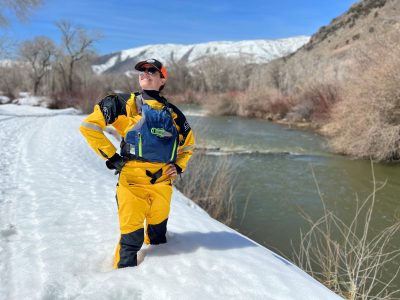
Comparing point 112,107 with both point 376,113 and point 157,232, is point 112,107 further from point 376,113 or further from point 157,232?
point 376,113

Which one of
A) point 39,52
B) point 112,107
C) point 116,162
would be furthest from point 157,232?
point 39,52

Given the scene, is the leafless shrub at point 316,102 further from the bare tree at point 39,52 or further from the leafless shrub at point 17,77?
the leafless shrub at point 17,77

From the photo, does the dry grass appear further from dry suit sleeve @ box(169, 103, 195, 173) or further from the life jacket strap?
the life jacket strap

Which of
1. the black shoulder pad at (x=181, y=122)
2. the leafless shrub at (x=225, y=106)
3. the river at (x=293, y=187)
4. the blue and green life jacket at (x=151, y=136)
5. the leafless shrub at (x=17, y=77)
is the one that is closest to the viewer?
the blue and green life jacket at (x=151, y=136)

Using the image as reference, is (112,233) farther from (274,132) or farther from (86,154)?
(274,132)

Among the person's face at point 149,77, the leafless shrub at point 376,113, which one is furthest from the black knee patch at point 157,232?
the leafless shrub at point 376,113

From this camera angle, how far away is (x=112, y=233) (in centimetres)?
355

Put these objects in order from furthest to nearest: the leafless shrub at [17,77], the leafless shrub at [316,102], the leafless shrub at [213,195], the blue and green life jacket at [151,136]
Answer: the leafless shrub at [17,77] → the leafless shrub at [316,102] → the leafless shrub at [213,195] → the blue and green life jacket at [151,136]

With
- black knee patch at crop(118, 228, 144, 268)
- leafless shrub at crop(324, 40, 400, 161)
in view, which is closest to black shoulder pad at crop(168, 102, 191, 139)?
black knee patch at crop(118, 228, 144, 268)

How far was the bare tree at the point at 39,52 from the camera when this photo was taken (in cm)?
4616

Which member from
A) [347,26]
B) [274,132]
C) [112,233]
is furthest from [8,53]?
[347,26]

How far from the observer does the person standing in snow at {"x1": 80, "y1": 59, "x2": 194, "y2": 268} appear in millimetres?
2791

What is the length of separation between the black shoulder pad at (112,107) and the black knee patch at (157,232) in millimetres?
949

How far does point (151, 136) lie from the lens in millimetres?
2785
